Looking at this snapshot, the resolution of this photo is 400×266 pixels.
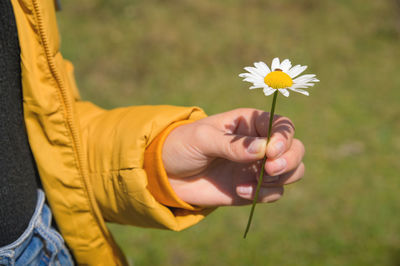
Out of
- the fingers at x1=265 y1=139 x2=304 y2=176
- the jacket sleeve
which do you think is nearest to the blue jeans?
the jacket sleeve

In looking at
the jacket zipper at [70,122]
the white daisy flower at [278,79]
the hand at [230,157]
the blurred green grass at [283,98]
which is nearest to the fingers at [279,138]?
the hand at [230,157]

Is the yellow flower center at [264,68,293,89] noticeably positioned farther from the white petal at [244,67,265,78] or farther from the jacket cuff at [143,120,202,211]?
the jacket cuff at [143,120,202,211]

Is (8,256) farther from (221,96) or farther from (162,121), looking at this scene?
(221,96)

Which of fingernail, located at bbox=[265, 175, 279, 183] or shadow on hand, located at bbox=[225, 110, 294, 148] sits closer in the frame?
shadow on hand, located at bbox=[225, 110, 294, 148]

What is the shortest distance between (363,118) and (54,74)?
219cm

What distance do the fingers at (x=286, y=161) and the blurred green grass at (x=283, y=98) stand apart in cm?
110

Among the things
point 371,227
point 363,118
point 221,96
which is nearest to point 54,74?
point 371,227

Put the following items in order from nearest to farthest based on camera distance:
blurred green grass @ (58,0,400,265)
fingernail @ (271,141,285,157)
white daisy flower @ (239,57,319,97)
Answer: white daisy flower @ (239,57,319,97)
fingernail @ (271,141,285,157)
blurred green grass @ (58,0,400,265)

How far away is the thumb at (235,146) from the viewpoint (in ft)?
2.69

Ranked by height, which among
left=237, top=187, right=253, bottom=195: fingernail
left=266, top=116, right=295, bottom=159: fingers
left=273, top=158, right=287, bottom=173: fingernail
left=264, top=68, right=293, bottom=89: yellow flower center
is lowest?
left=237, top=187, right=253, bottom=195: fingernail

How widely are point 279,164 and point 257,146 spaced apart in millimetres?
75

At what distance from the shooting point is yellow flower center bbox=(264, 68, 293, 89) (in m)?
0.71

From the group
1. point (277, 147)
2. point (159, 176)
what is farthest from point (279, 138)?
point (159, 176)

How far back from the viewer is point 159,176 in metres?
0.95
